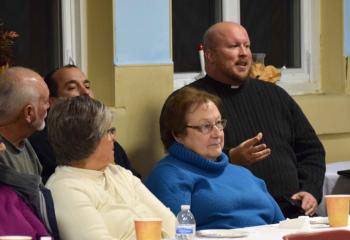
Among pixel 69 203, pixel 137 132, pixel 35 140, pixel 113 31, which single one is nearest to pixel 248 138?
pixel 137 132

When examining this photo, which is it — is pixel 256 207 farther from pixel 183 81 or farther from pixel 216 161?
pixel 183 81

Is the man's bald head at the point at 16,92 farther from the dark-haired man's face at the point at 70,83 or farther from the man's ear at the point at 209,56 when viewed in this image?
the man's ear at the point at 209,56

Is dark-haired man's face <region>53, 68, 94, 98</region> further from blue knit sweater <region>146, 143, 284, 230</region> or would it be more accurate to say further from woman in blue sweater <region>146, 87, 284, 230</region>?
blue knit sweater <region>146, 143, 284, 230</region>

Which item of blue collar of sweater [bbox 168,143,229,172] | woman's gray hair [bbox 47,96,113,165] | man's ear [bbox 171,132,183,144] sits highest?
woman's gray hair [bbox 47,96,113,165]

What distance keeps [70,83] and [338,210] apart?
4.68 ft

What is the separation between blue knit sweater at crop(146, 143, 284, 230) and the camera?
13.1 ft

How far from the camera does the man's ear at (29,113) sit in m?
3.70

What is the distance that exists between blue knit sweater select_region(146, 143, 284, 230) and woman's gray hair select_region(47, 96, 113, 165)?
0.50 metres

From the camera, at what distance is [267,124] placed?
4.96 metres

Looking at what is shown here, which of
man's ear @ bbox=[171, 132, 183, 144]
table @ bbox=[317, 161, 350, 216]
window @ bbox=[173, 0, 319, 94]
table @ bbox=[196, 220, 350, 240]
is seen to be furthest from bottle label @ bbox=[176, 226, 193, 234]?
window @ bbox=[173, 0, 319, 94]

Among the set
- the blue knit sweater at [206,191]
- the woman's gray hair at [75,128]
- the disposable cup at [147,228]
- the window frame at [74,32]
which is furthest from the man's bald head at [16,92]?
the window frame at [74,32]

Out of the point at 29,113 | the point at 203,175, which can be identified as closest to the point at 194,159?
the point at 203,175

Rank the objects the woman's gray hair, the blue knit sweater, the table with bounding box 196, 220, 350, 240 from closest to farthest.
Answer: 1. the table with bounding box 196, 220, 350, 240
2. the woman's gray hair
3. the blue knit sweater

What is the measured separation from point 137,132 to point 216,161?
0.82 m
